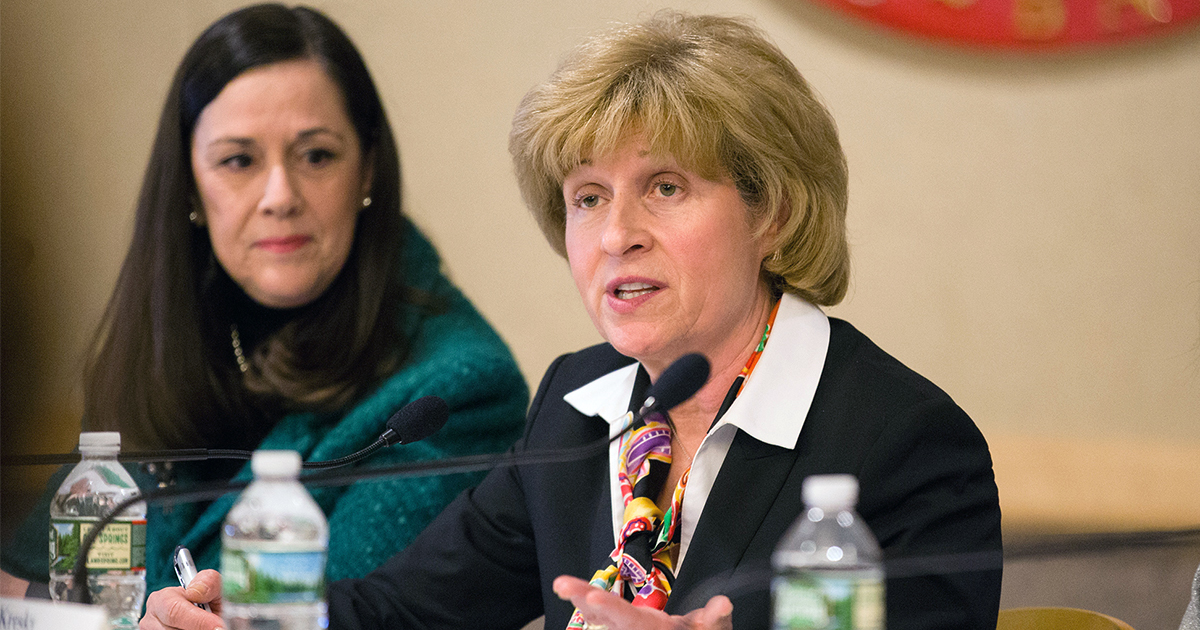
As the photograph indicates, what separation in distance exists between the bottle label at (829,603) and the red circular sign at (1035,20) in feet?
3.99

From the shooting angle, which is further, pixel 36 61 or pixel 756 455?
pixel 36 61

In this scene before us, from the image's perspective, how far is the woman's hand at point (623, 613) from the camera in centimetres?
90

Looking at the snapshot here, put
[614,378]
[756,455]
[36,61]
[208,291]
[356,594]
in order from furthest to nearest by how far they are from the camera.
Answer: [36,61]
[208,291]
[614,378]
[356,594]
[756,455]

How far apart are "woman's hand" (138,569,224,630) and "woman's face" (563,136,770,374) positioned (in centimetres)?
51

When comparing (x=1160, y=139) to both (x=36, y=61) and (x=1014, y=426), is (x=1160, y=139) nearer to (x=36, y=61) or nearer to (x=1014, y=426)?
(x=1014, y=426)

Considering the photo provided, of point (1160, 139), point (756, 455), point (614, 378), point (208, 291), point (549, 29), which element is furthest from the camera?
point (208, 291)

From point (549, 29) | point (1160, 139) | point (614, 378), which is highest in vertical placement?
point (549, 29)

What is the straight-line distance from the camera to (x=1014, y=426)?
1.74 m

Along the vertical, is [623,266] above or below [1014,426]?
above

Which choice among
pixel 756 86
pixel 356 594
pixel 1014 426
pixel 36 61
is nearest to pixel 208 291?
pixel 36 61

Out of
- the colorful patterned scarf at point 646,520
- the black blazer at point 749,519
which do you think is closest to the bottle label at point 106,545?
the black blazer at point 749,519

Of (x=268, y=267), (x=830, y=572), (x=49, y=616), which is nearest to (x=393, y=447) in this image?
(x=268, y=267)

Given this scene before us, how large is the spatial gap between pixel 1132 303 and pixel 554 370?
2.86ft

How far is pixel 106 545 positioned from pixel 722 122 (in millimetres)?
878
